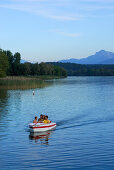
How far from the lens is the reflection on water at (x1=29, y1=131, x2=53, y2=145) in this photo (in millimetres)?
31994

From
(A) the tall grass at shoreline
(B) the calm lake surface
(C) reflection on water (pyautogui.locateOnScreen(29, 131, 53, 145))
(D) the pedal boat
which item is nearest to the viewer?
(B) the calm lake surface

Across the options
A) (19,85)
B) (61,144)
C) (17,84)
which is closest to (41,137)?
(61,144)

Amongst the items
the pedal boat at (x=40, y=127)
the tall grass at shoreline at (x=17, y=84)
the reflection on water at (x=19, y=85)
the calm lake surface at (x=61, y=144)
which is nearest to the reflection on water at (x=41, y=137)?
the calm lake surface at (x=61, y=144)

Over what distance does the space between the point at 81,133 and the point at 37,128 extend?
5.96 m

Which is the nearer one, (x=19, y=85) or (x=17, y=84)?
(x=19, y=85)

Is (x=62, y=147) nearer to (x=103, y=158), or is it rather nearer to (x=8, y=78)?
(x=103, y=158)

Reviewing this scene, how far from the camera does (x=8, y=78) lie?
172375 mm

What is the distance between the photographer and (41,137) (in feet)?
112

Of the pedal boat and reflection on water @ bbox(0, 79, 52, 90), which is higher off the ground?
reflection on water @ bbox(0, 79, 52, 90)

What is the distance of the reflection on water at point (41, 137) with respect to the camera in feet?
105

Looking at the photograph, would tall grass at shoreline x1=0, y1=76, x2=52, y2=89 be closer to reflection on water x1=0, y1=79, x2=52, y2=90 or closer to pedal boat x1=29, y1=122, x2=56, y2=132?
reflection on water x1=0, y1=79, x2=52, y2=90

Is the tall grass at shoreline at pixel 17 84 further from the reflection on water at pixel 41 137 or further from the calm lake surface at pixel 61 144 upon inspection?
the reflection on water at pixel 41 137

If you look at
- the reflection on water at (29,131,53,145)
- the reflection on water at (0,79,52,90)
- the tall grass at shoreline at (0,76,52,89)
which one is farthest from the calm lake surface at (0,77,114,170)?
the tall grass at shoreline at (0,76,52,89)

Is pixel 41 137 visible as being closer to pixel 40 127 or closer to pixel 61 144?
pixel 40 127
